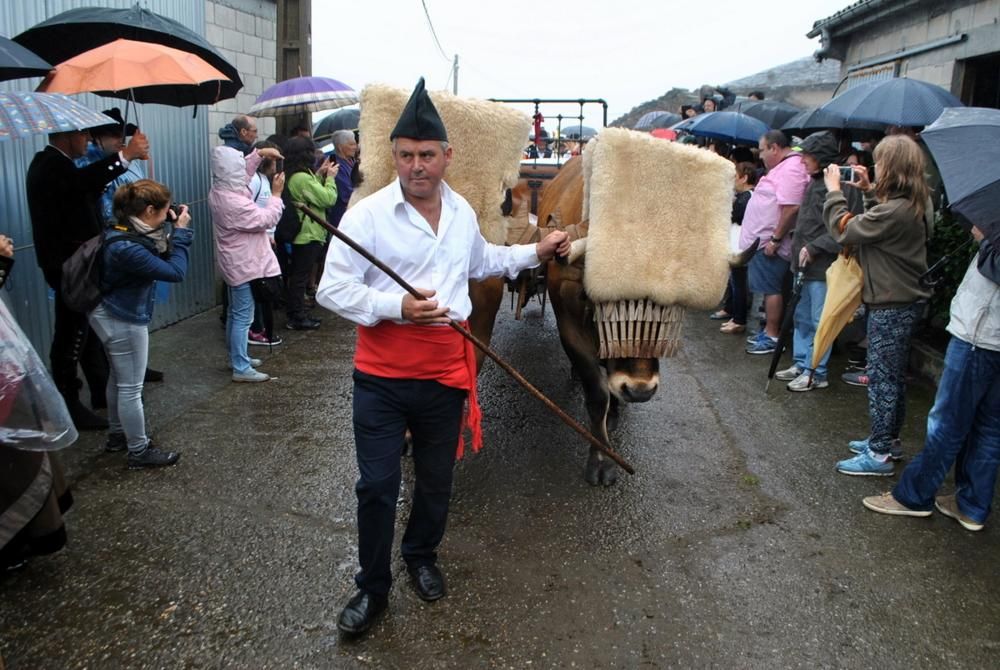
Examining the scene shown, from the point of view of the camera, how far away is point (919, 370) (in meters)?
6.30

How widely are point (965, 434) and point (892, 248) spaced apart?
115cm

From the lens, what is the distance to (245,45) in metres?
8.94

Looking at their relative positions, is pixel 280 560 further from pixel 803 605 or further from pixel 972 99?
pixel 972 99

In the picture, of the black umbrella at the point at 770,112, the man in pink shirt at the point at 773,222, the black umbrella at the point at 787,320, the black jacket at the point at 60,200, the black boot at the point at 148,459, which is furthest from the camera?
the black umbrella at the point at 770,112

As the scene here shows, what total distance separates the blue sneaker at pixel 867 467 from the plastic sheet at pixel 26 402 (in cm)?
418

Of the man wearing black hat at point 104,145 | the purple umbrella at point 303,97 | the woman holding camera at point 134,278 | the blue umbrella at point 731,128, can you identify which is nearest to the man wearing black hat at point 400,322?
the woman holding camera at point 134,278

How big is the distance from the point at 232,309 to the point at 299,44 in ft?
14.6

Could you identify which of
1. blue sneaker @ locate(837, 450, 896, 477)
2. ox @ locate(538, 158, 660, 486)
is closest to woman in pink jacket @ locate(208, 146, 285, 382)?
ox @ locate(538, 158, 660, 486)

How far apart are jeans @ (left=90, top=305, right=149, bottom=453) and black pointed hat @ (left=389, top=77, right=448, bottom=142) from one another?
7.37 ft

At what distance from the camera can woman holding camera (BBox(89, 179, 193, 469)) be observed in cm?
396

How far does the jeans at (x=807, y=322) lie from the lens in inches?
242

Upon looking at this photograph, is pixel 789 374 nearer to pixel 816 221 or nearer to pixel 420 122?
pixel 816 221

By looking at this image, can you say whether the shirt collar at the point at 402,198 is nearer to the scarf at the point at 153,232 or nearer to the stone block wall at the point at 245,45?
the scarf at the point at 153,232

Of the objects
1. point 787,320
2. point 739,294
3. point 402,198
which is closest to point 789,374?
point 787,320
